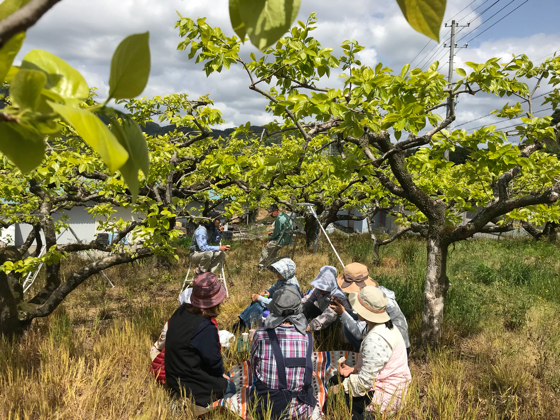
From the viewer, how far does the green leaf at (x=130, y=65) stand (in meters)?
0.32

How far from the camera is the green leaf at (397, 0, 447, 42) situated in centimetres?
36

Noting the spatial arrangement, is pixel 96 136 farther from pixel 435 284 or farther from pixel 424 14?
pixel 435 284

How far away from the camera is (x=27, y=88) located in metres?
0.29

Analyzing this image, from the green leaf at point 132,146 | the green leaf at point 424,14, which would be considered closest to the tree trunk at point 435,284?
the green leaf at point 424,14

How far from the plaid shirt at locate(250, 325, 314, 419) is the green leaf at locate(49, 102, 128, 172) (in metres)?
2.94

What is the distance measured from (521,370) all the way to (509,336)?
3.66 ft

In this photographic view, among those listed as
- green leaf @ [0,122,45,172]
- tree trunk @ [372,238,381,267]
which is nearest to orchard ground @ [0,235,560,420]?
tree trunk @ [372,238,381,267]

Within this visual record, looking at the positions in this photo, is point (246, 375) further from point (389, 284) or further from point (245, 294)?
point (389, 284)

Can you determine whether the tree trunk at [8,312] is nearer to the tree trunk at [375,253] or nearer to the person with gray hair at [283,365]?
the person with gray hair at [283,365]

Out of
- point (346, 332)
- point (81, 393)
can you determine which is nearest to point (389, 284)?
point (346, 332)

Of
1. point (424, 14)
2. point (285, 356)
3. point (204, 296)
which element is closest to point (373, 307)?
point (285, 356)

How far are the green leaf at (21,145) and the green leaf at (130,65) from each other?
Answer: 10 centimetres

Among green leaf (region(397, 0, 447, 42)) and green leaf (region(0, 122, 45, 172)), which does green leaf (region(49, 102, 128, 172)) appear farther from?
green leaf (region(397, 0, 447, 42))

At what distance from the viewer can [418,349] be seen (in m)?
3.92
